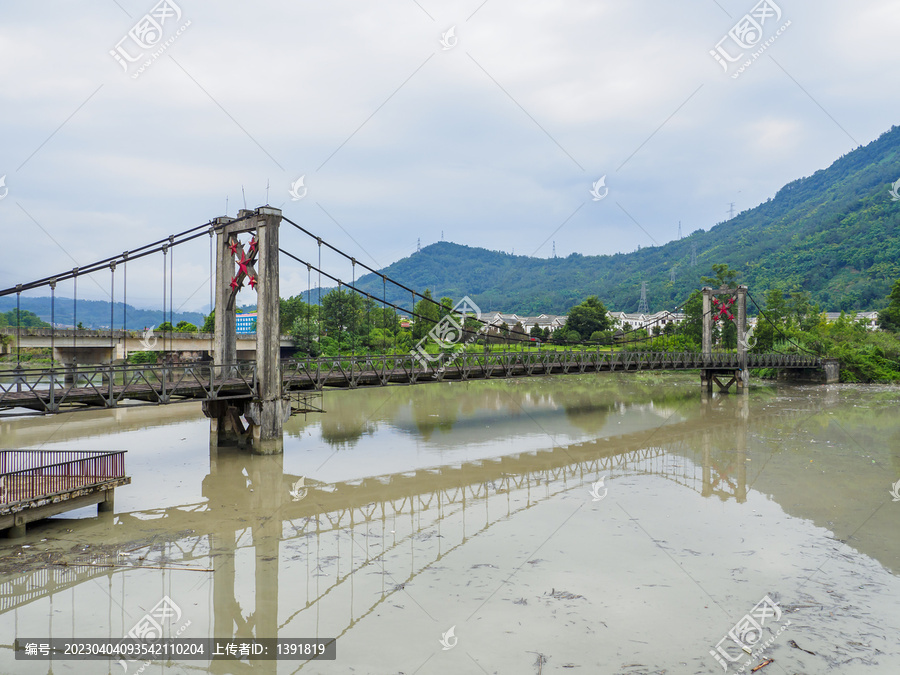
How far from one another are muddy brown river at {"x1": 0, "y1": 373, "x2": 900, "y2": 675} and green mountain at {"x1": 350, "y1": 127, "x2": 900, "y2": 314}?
78.3m

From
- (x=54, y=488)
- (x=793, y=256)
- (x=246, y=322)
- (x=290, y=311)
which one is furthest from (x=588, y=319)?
(x=54, y=488)

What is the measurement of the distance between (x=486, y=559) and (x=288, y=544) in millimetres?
3540

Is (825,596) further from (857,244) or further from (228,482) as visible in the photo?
(857,244)

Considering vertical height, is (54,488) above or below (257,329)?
below

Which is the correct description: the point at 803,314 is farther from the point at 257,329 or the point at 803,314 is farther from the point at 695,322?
the point at 257,329

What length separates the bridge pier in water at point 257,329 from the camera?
1720 cm

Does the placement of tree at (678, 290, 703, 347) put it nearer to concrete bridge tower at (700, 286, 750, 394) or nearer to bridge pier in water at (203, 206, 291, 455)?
concrete bridge tower at (700, 286, 750, 394)

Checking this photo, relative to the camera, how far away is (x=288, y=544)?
1030 centimetres

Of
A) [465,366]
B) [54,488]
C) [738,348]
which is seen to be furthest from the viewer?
[738,348]

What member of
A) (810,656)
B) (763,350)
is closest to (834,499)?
(810,656)

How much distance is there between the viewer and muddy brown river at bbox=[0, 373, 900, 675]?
684 cm

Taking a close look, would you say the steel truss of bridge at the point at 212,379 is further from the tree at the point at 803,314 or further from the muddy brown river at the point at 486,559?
the tree at the point at 803,314

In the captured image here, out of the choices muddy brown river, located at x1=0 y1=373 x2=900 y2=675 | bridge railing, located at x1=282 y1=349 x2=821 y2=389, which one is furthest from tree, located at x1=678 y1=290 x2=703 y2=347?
muddy brown river, located at x1=0 y1=373 x2=900 y2=675

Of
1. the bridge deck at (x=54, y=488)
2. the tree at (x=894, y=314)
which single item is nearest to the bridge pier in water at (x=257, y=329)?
the bridge deck at (x=54, y=488)
